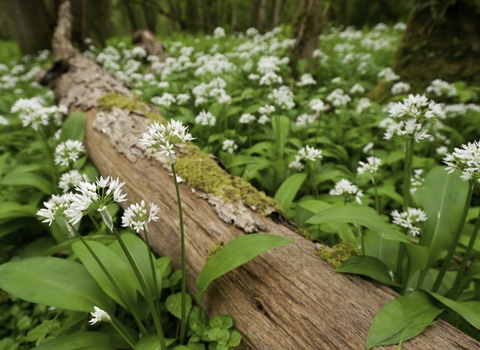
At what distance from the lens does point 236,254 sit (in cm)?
152

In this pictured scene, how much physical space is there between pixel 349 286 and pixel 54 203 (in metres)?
1.36

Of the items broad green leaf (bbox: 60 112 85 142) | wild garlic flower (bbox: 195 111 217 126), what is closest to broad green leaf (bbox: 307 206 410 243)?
wild garlic flower (bbox: 195 111 217 126)

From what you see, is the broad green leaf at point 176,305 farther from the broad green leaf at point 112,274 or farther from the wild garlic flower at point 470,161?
the wild garlic flower at point 470,161

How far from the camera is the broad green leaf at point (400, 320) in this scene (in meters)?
1.28

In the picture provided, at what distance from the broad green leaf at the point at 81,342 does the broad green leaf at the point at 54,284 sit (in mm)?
117

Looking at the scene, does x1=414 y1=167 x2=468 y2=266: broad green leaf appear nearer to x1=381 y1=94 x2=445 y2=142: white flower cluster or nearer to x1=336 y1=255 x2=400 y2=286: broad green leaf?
x1=336 y1=255 x2=400 y2=286: broad green leaf

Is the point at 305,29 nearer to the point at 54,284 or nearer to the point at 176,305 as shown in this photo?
the point at 176,305

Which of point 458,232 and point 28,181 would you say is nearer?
point 458,232

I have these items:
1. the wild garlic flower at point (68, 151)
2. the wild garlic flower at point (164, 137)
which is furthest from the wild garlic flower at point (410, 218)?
the wild garlic flower at point (68, 151)

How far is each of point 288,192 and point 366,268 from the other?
912 millimetres

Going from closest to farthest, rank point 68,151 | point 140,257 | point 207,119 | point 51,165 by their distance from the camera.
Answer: point 140,257 → point 68,151 → point 51,165 → point 207,119

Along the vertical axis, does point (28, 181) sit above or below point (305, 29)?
below

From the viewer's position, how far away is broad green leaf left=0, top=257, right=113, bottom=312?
151 centimetres

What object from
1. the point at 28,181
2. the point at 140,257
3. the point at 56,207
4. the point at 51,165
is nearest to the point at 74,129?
the point at 51,165
